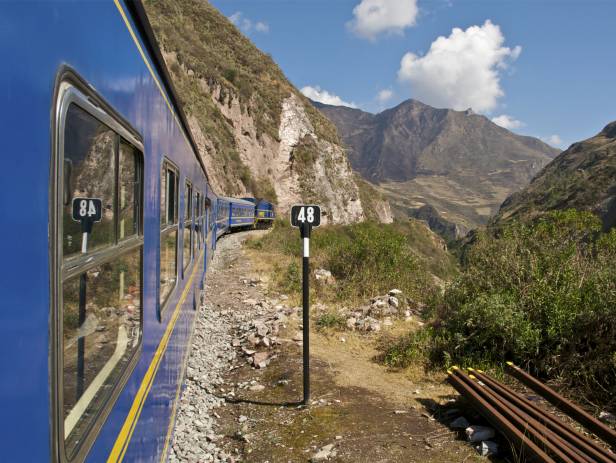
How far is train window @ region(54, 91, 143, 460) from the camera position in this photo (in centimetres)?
130

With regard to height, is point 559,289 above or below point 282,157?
below

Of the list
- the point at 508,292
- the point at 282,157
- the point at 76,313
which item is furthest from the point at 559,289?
the point at 282,157

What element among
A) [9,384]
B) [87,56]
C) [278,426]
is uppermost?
[87,56]

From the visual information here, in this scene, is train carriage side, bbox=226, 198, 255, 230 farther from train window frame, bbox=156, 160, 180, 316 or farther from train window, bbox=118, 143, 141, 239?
train window, bbox=118, 143, 141, 239

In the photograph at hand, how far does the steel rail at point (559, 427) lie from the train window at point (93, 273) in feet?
11.8

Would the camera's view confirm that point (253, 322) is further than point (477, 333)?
Yes

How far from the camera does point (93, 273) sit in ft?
5.28

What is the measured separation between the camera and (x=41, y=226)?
1129 millimetres

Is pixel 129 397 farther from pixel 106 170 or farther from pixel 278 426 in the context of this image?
pixel 278 426

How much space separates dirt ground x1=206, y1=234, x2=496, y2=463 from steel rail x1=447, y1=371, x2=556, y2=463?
316mm

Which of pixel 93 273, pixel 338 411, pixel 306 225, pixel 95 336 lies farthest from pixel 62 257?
pixel 338 411

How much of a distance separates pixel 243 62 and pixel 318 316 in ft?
152

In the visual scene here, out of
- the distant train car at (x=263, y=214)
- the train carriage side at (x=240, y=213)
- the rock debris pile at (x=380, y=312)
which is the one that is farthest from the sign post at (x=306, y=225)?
the distant train car at (x=263, y=214)

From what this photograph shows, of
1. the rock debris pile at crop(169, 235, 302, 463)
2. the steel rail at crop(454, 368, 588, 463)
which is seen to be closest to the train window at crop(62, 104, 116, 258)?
the rock debris pile at crop(169, 235, 302, 463)
